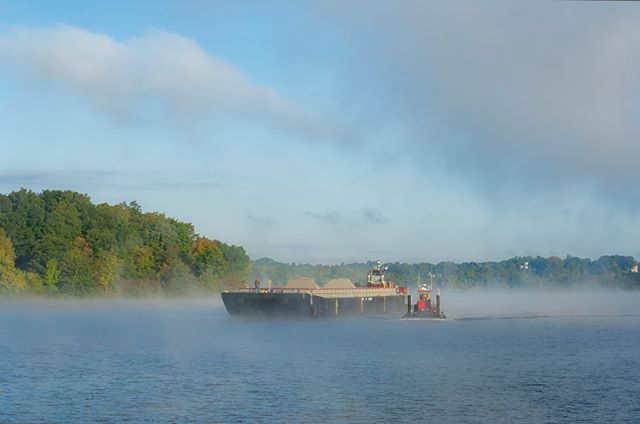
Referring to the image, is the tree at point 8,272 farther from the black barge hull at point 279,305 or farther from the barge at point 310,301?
the black barge hull at point 279,305

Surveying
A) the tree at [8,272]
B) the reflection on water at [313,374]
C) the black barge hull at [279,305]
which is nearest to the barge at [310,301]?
the black barge hull at [279,305]

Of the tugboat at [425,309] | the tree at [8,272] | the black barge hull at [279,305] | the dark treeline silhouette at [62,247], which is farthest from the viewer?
the dark treeline silhouette at [62,247]

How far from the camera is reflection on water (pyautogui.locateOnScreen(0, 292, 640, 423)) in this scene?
49.0 meters

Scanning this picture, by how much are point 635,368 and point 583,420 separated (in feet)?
83.3

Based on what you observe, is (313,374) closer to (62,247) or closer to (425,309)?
(425,309)

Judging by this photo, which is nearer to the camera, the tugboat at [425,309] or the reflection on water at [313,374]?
the reflection on water at [313,374]

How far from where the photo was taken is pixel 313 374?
63969 millimetres

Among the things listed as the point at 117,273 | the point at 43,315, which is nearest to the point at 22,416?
the point at 43,315

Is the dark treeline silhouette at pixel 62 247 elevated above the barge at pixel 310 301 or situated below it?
above

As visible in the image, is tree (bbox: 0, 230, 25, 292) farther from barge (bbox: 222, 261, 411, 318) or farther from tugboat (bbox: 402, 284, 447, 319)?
tugboat (bbox: 402, 284, 447, 319)

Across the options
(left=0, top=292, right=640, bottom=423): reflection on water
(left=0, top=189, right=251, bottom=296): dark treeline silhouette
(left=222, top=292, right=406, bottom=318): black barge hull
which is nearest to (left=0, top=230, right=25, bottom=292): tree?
(left=0, top=189, right=251, bottom=296): dark treeline silhouette

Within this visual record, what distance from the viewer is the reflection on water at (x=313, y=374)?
49.0 meters

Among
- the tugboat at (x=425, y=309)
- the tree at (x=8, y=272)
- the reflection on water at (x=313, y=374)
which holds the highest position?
the tree at (x=8, y=272)

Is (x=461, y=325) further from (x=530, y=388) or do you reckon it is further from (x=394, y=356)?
(x=530, y=388)
